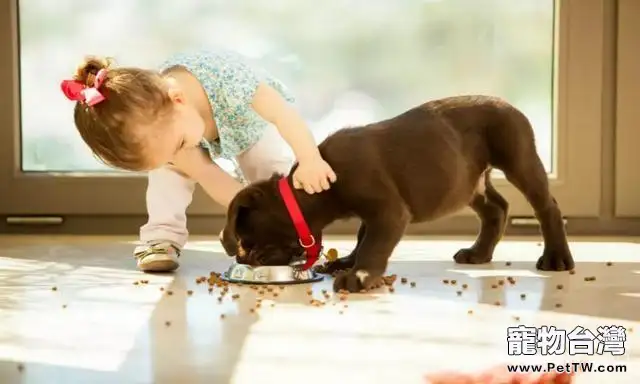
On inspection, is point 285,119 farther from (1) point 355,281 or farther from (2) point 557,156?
(2) point 557,156

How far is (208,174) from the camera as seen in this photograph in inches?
87.6

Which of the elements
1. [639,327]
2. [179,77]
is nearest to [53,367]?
[639,327]

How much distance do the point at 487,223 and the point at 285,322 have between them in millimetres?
886

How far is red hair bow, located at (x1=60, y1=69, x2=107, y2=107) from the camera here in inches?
70.4

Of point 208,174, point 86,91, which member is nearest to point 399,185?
point 208,174

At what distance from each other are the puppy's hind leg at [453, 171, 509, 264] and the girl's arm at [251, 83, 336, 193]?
1.64ft

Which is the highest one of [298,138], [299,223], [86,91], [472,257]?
[86,91]

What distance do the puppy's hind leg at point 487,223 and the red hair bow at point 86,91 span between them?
0.91 metres

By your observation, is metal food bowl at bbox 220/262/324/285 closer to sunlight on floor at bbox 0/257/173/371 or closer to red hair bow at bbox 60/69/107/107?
sunlight on floor at bbox 0/257/173/371

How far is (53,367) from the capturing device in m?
1.22

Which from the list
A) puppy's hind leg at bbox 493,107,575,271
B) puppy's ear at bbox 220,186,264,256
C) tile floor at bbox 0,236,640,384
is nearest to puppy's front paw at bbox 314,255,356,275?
tile floor at bbox 0,236,640,384

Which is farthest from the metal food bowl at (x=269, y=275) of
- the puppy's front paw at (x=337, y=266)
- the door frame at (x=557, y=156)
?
the door frame at (x=557, y=156)

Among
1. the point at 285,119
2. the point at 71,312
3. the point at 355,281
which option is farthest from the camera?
the point at 285,119

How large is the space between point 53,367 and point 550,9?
210 cm
